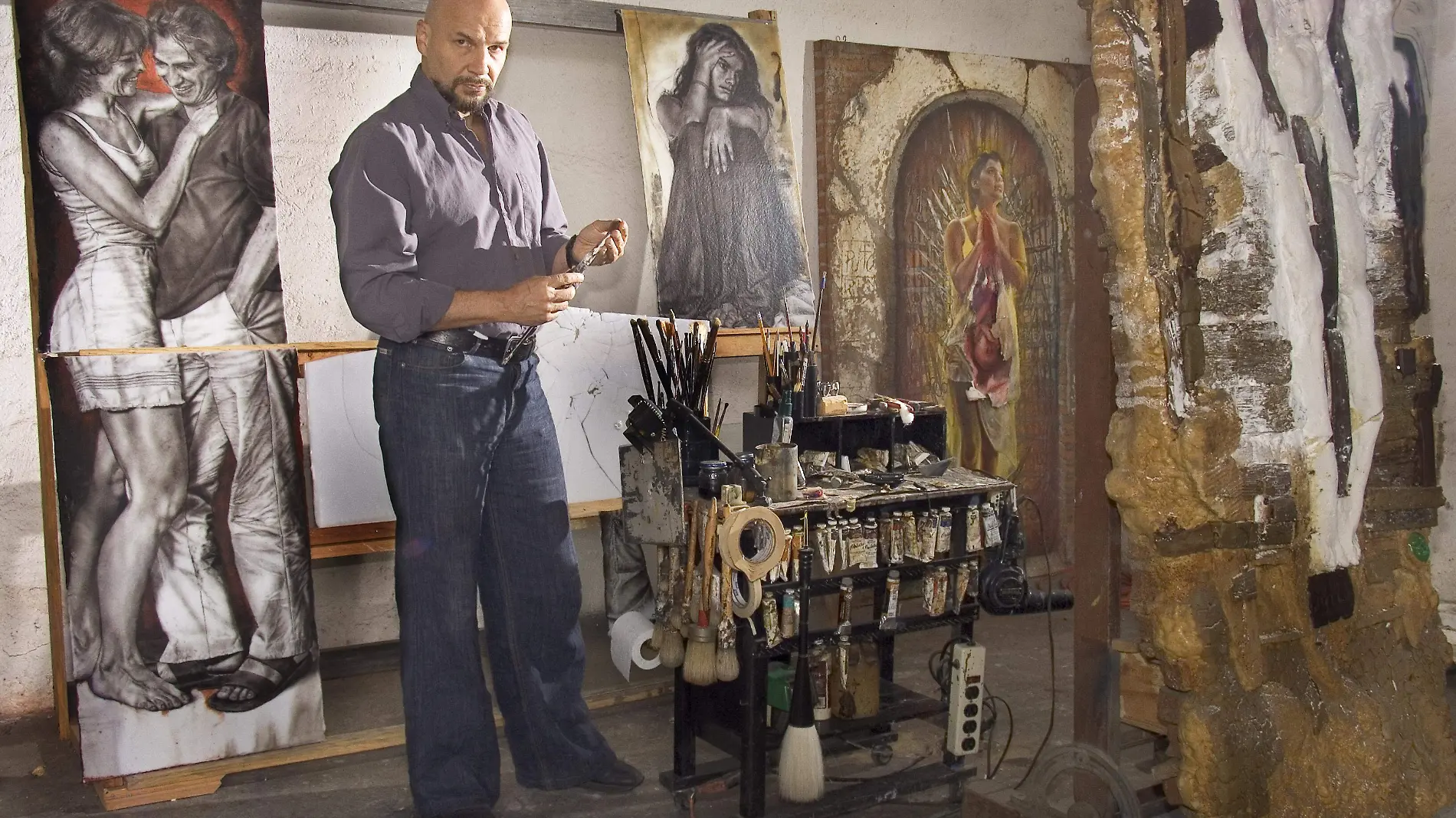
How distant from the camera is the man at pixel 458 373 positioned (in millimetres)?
2822

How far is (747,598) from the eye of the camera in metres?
2.92

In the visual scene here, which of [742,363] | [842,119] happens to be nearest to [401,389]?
[742,363]

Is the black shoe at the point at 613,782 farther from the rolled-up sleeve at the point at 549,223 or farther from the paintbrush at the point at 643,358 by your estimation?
the rolled-up sleeve at the point at 549,223

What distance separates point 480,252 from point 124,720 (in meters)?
1.57

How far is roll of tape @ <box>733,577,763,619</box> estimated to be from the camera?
2.89 m

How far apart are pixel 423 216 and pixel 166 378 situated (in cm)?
87

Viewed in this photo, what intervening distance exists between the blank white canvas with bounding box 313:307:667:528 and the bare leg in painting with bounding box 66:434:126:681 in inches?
20.0

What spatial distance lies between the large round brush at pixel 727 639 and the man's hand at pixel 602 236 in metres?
0.83

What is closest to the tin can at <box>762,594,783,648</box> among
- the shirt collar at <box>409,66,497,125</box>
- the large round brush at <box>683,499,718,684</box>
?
the large round brush at <box>683,499,718,684</box>

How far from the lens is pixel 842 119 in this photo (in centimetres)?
445

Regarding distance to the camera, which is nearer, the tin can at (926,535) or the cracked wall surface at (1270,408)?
the cracked wall surface at (1270,408)

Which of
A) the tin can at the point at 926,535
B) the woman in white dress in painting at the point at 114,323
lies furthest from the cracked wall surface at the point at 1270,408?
the woman in white dress in painting at the point at 114,323

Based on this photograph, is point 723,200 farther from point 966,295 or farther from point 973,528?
point 966,295

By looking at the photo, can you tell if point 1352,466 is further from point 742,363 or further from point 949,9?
point 949,9
